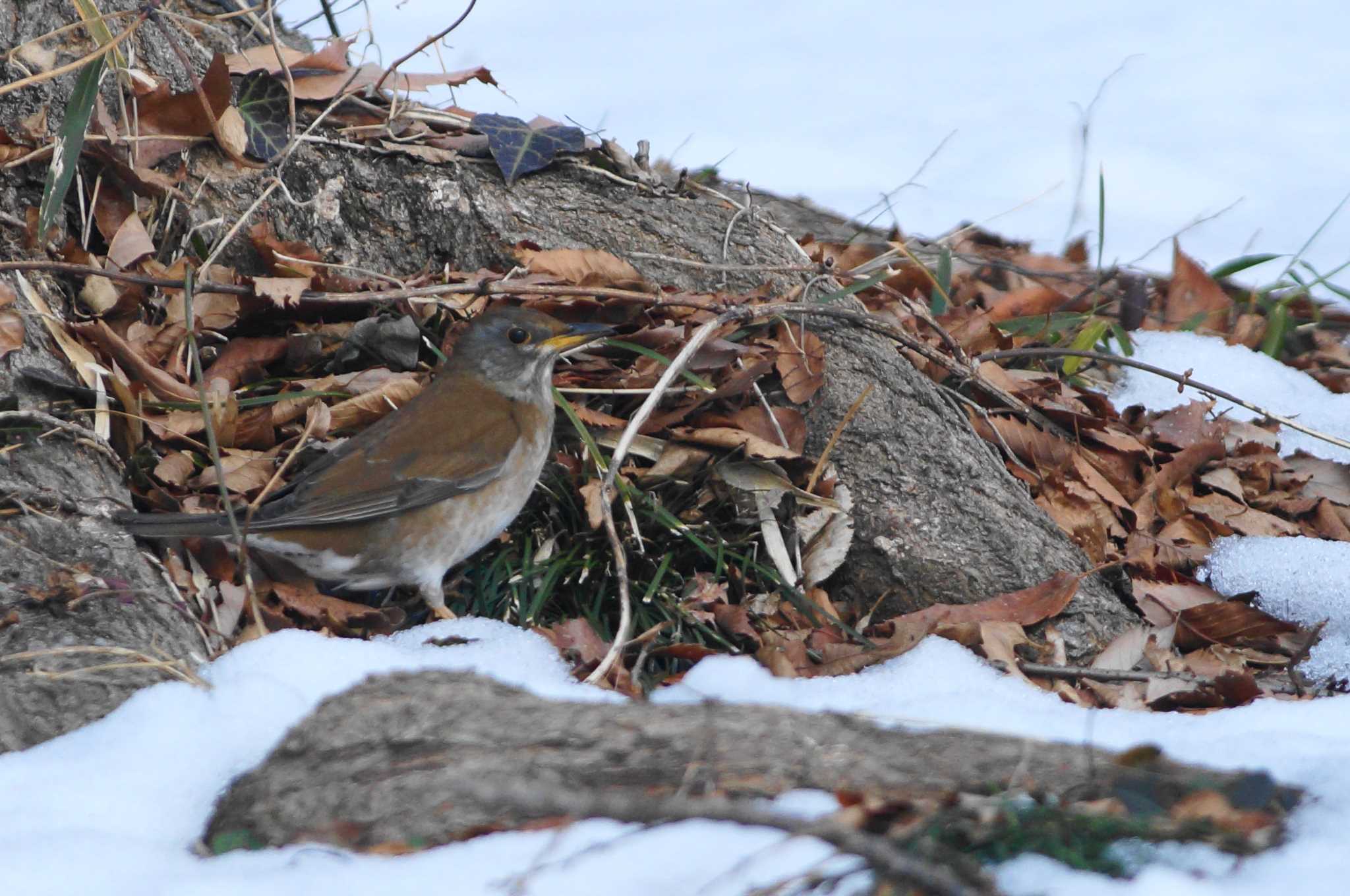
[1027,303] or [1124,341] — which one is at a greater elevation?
[1027,303]

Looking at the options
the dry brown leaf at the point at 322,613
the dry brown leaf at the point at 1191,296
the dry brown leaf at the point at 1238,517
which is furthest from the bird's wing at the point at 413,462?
the dry brown leaf at the point at 1191,296

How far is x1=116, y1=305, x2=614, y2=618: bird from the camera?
4008mm

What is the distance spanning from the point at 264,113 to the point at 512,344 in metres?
1.52

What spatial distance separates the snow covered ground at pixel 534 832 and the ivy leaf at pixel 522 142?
2248 mm

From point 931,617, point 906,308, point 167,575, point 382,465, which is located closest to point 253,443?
point 382,465

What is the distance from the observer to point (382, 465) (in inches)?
163

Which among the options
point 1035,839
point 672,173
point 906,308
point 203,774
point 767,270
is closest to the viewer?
point 1035,839

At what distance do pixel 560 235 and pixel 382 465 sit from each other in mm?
1363

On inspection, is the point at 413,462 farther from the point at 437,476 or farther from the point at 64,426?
the point at 64,426

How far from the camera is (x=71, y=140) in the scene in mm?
4016

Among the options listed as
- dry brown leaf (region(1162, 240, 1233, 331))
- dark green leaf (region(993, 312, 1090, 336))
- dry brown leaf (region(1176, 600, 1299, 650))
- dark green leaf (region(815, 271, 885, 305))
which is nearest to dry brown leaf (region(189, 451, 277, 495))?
dark green leaf (region(815, 271, 885, 305))

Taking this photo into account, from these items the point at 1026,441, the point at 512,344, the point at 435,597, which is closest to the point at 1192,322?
the point at 1026,441

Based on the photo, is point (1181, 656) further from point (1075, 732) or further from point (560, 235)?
point (560, 235)

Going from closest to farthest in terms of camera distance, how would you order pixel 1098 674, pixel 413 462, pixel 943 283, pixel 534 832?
1. pixel 534 832
2. pixel 1098 674
3. pixel 413 462
4. pixel 943 283
